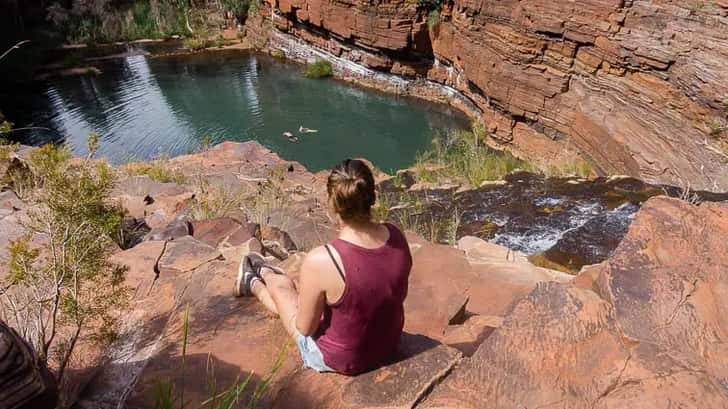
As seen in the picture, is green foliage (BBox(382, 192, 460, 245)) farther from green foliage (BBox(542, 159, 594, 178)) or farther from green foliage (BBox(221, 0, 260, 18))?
green foliage (BBox(221, 0, 260, 18))

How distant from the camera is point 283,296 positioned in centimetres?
268

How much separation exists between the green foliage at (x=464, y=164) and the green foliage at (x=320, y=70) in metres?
6.35

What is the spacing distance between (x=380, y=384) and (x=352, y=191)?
2.76 feet

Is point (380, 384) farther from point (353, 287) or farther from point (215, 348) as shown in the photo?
point (215, 348)

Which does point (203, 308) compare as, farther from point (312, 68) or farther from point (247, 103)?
point (312, 68)

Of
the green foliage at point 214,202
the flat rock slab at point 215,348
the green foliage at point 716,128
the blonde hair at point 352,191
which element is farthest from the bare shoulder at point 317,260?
the green foliage at point 716,128

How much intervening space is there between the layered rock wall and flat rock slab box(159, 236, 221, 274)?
276 inches

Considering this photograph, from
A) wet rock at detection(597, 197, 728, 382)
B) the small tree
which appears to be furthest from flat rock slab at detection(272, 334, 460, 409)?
the small tree

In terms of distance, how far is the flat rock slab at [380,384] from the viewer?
206cm

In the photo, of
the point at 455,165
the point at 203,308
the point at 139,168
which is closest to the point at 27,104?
the point at 139,168

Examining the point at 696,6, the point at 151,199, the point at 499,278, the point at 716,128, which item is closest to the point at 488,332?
the point at 499,278

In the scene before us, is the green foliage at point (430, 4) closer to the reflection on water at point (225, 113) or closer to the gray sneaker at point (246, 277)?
the reflection on water at point (225, 113)

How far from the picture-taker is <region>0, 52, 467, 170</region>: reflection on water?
1283 cm

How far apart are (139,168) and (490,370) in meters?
7.87
